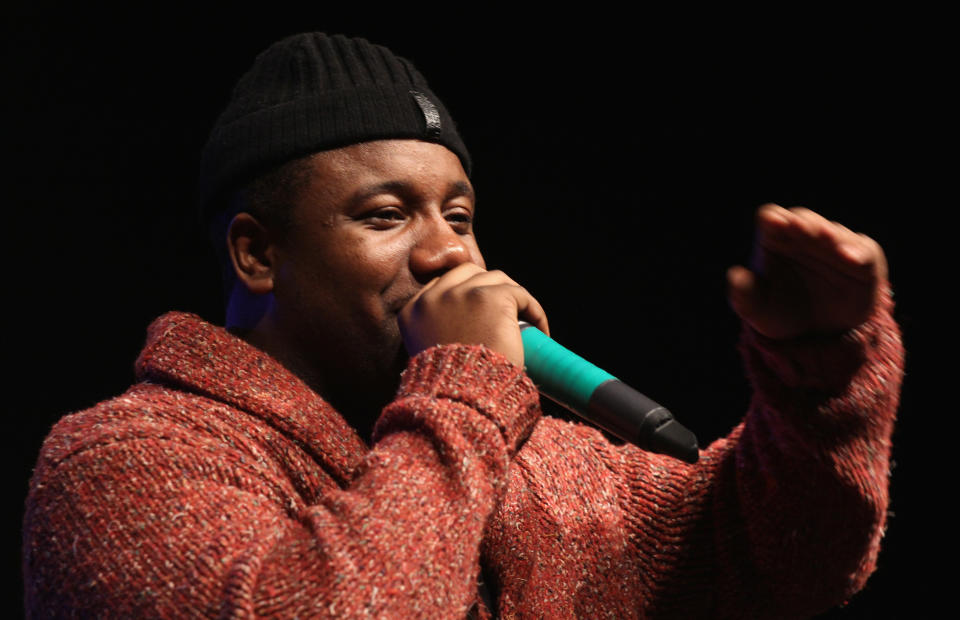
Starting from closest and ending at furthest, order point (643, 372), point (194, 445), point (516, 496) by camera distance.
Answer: point (194, 445)
point (516, 496)
point (643, 372)

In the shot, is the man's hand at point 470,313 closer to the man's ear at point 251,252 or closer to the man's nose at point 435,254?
the man's nose at point 435,254

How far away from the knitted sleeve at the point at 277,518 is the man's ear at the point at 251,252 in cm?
30

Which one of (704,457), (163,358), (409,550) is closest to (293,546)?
(409,550)

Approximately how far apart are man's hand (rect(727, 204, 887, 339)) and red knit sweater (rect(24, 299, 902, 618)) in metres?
0.04

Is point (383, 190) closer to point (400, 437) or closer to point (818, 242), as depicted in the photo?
point (400, 437)

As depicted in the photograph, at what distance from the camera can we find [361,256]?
120cm

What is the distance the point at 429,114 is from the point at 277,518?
634mm

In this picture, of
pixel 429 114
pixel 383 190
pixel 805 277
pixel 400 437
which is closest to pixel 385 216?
pixel 383 190

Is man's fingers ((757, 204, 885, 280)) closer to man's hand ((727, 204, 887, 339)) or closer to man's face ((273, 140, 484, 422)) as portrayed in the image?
Answer: man's hand ((727, 204, 887, 339))

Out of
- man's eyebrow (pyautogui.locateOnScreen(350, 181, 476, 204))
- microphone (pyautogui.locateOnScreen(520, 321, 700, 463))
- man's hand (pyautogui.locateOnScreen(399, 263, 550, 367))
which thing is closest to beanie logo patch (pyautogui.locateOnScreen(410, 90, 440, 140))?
man's eyebrow (pyautogui.locateOnScreen(350, 181, 476, 204))

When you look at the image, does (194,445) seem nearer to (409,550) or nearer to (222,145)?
(409,550)

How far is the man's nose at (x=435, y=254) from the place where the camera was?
3.93 feet

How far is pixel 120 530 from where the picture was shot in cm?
92

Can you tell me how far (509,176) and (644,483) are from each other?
3.41ft
